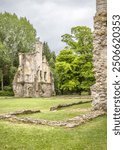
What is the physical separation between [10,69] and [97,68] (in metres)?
48.6

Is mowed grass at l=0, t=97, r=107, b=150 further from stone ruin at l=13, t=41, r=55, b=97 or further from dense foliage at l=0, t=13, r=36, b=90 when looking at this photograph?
dense foliage at l=0, t=13, r=36, b=90

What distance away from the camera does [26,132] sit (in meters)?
12.5

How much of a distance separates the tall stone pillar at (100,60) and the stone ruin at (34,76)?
3734 cm

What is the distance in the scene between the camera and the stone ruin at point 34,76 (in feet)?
186

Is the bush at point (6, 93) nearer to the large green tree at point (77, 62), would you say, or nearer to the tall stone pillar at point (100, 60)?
the large green tree at point (77, 62)

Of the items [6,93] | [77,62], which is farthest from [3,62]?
[77,62]

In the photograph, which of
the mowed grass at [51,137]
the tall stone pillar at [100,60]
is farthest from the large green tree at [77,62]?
the mowed grass at [51,137]

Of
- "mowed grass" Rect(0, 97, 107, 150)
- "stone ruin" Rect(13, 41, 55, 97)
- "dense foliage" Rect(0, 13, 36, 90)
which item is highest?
"dense foliage" Rect(0, 13, 36, 90)

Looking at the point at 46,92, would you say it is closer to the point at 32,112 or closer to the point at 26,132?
the point at 32,112

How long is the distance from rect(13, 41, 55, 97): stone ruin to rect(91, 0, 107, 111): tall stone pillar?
3734 cm

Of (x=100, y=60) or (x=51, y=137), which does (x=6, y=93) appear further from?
(x=51, y=137)

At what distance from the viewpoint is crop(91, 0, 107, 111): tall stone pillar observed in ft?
61.2

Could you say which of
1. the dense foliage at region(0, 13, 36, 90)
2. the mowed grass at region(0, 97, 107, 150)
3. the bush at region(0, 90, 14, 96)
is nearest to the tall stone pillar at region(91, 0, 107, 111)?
the mowed grass at region(0, 97, 107, 150)

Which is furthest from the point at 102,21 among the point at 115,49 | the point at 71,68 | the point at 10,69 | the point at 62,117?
the point at 10,69
